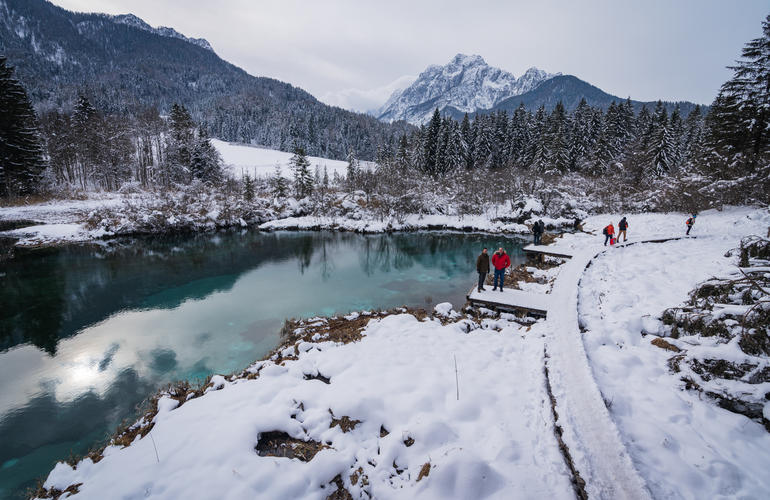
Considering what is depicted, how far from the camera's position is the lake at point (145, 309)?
310 inches

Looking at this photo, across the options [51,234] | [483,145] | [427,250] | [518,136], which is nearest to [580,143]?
[518,136]

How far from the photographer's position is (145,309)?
14164 millimetres

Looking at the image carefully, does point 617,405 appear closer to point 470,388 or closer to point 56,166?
point 470,388

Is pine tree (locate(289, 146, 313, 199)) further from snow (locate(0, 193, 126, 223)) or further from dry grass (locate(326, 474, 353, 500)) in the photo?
dry grass (locate(326, 474, 353, 500))

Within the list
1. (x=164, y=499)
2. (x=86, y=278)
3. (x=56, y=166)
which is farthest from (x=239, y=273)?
(x=56, y=166)

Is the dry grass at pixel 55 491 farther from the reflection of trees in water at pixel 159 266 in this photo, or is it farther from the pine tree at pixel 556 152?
the pine tree at pixel 556 152

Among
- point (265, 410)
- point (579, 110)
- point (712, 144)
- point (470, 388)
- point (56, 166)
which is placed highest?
point (579, 110)

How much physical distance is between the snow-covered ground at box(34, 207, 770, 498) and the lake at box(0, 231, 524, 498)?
3510 mm

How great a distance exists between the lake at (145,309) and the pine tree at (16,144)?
12.1 metres

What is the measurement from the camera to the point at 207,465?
4355mm

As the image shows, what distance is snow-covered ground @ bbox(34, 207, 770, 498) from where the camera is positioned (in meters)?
3.79

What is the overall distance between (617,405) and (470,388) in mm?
2342

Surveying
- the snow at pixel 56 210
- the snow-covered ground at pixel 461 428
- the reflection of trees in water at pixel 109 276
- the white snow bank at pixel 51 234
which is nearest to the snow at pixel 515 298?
the snow-covered ground at pixel 461 428

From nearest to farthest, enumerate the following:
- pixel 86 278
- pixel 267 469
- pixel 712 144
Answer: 1. pixel 267 469
2. pixel 86 278
3. pixel 712 144
